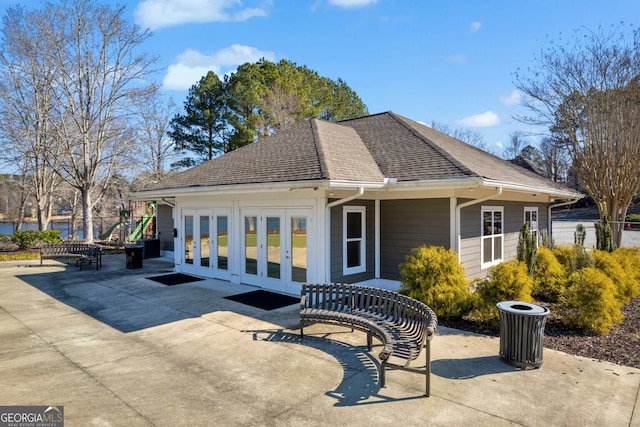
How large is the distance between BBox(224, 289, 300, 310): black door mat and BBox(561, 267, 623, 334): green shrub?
5332mm

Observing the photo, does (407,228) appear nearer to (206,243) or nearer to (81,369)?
(206,243)

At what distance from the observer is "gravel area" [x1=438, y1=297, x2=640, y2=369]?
531 cm

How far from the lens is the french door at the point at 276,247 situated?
8.70 m

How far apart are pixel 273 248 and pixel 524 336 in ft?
19.6

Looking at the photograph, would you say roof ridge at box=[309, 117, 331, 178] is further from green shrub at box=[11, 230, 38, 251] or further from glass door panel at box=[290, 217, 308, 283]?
green shrub at box=[11, 230, 38, 251]

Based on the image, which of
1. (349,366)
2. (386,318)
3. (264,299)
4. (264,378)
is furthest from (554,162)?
(264,378)

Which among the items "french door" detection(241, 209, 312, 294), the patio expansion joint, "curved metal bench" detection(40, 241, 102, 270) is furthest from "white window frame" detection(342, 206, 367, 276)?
"curved metal bench" detection(40, 241, 102, 270)

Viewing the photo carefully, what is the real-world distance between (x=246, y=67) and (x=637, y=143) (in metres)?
21.9

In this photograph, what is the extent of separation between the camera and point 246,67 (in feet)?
83.1

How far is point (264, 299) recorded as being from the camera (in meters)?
8.57

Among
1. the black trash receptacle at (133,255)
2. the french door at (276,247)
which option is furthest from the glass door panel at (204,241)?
the black trash receptacle at (133,255)

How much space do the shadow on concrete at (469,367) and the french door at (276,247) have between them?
4229 millimetres

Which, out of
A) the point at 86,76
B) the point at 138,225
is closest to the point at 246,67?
the point at 86,76

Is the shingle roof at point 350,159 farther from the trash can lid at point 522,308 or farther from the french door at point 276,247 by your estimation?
the trash can lid at point 522,308
